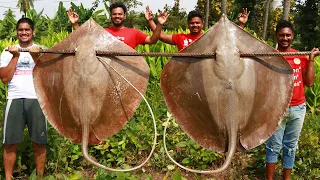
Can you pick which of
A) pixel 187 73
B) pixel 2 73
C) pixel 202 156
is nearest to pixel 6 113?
pixel 2 73

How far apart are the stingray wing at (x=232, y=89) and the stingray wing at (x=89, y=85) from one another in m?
0.45

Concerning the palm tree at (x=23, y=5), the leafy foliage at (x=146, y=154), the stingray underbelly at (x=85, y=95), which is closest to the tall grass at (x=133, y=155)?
the leafy foliage at (x=146, y=154)

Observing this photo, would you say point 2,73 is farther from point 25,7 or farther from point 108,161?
point 25,7

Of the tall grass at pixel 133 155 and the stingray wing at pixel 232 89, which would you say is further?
the tall grass at pixel 133 155

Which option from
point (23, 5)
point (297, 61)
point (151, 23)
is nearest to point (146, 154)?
point (151, 23)

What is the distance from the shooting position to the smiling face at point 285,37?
350cm

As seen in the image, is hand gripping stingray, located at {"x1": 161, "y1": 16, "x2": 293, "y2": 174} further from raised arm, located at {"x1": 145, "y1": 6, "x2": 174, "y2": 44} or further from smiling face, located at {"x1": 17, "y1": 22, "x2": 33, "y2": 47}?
smiling face, located at {"x1": 17, "y1": 22, "x2": 33, "y2": 47}

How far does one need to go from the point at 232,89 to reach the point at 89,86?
3.67 ft

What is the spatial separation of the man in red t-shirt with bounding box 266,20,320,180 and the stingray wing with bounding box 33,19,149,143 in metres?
1.58

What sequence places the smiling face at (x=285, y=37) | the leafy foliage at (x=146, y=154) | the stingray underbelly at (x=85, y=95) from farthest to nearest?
the leafy foliage at (x=146, y=154) → the smiling face at (x=285, y=37) → the stingray underbelly at (x=85, y=95)

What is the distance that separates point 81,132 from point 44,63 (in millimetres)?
673

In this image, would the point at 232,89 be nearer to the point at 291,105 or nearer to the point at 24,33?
the point at 291,105

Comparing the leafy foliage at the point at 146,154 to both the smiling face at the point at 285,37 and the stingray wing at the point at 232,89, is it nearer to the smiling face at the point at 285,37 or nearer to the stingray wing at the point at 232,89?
the stingray wing at the point at 232,89

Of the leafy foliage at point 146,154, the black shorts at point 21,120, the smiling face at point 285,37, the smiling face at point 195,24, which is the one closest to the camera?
the smiling face at point 285,37
